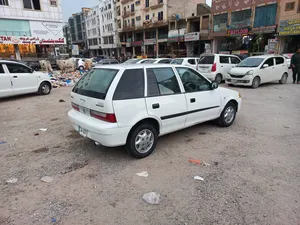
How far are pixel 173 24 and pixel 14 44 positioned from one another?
27.1m

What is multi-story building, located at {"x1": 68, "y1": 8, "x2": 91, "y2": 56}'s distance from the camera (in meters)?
73.1

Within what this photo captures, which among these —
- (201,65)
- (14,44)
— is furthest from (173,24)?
(201,65)

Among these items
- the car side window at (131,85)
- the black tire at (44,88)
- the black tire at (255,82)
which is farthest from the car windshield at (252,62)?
the black tire at (44,88)

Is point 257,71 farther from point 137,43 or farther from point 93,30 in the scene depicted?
point 93,30

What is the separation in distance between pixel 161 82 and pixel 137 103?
715 mm

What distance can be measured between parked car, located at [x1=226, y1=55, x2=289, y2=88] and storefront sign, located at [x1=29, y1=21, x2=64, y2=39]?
25818 mm

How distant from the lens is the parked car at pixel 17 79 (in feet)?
26.8

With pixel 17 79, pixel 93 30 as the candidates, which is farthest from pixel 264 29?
pixel 93 30

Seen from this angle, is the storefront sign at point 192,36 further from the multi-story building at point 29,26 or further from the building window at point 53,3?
the building window at point 53,3

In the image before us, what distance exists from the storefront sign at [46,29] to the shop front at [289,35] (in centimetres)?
2767

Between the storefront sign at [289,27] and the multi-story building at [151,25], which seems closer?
the storefront sign at [289,27]

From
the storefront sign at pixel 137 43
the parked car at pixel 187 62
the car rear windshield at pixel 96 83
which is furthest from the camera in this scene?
the storefront sign at pixel 137 43

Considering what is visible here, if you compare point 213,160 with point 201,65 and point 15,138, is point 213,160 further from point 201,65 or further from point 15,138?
point 201,65

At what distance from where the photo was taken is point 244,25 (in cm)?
2683
